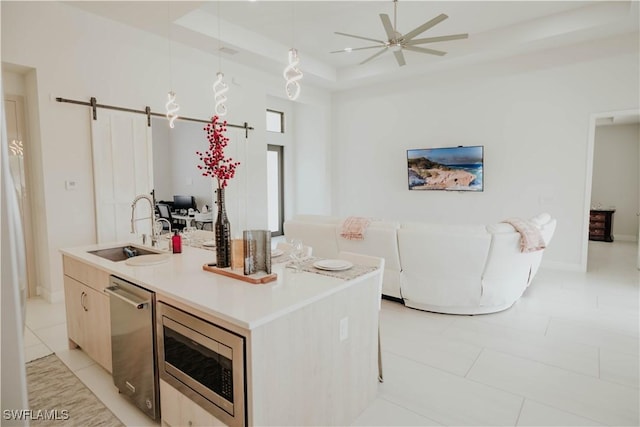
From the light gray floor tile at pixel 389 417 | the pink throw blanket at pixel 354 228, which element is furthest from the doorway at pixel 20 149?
the light gray floor tile at pixel 389 417

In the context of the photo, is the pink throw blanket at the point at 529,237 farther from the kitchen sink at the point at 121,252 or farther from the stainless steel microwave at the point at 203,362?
the kitchen sink at the point at 121,252

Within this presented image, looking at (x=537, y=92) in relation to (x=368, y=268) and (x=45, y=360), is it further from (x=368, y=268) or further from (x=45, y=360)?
(x=45, y=360)

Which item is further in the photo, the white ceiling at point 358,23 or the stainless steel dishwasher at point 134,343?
the white ceiling at point 358,23

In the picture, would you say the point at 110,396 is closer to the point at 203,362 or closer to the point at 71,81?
the point at 203,362

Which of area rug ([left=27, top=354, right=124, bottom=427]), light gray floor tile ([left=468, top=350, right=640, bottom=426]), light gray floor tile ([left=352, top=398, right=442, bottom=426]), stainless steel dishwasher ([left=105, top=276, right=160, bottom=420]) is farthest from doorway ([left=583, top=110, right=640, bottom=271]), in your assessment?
area rug ([left=27, top=354, right=124, bottom=427])

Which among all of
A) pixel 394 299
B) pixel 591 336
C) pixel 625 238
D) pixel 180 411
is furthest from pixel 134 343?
pixel 625 238

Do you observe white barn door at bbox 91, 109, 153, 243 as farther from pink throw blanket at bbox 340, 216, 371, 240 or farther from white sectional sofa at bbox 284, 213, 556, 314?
white sectional sofa at bbox 284, 213, 556, 314

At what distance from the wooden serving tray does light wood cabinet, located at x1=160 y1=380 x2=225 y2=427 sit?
0.65m

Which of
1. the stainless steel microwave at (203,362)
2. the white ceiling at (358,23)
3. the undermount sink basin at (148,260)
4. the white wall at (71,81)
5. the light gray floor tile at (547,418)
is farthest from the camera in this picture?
the white ceiling at (358,23)

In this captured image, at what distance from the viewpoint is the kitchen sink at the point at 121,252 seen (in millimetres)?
2953

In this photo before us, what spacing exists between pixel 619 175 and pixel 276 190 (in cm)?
802

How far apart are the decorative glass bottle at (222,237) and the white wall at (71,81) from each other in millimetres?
3094

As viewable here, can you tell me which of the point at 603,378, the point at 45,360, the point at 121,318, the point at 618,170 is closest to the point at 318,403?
the point at 121,318

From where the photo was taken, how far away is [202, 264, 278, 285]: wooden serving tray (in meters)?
2.00
